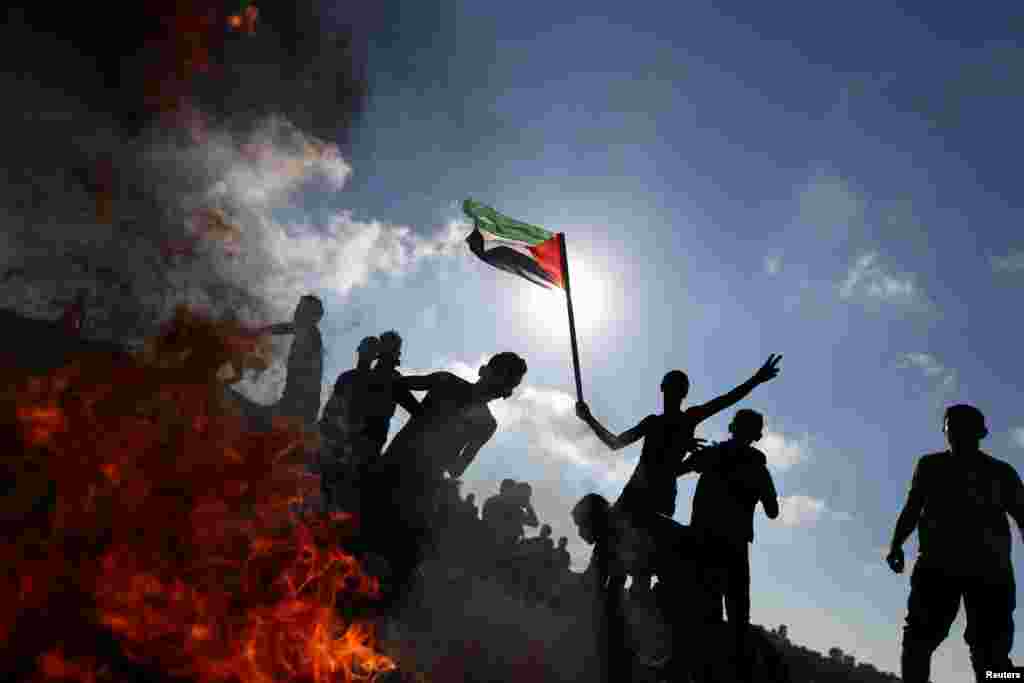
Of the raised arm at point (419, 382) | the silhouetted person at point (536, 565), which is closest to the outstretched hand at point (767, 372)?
the raised arm at point (419, 382)

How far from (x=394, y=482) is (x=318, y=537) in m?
1.09

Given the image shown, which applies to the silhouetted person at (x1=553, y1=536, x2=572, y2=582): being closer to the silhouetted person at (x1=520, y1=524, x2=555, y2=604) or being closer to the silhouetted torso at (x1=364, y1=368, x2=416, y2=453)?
the silhouetted person at (x1=520, y1=524, x2=555, y2=604)

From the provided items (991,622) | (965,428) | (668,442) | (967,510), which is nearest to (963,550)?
(967,510)

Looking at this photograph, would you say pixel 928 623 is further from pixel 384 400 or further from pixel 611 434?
pixel 384 400

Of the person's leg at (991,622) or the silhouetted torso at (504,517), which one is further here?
the silhouetted torso at (504,517)

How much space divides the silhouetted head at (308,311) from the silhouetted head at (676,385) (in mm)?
4892

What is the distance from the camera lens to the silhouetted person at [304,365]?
27.3 ft

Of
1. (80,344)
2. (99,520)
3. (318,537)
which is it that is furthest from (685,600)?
(80,344)

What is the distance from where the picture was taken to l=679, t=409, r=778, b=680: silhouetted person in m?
5.18

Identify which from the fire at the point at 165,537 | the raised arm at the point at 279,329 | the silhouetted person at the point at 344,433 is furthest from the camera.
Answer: the raised arm at the point at 279,329

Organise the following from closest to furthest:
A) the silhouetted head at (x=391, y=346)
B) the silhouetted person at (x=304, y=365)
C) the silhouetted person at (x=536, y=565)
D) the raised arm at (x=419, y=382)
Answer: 1. the raised arm at (x=419, y=382)
2. the silhouetted head at (x=391, y=346)
3. the silhouetted person at (x=304, y=365)
4. the silhouetted person at (x=536, y=565)

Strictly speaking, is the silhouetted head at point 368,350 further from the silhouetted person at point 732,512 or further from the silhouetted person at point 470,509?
the silhouetted person at point 470,509

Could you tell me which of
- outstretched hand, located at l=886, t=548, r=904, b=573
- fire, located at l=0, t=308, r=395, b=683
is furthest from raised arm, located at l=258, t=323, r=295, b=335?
outstretched hand, located at l=886, t=548, r=904, b=573

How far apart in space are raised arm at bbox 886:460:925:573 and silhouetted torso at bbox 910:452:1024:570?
3 cm
